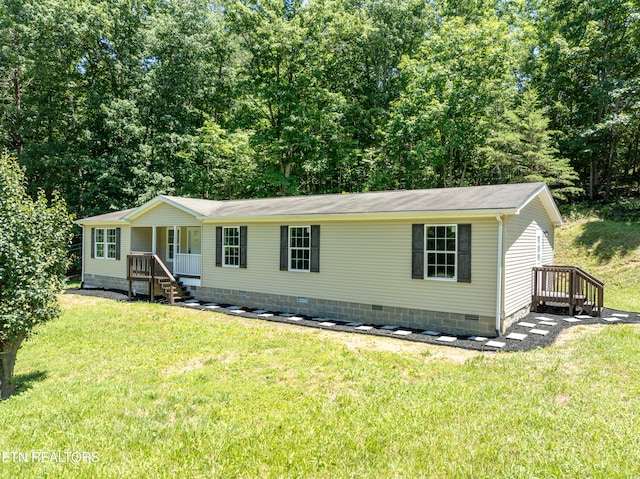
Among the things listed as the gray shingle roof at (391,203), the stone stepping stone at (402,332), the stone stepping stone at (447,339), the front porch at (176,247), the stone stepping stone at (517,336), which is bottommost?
the stone stepping stone at (402,332)

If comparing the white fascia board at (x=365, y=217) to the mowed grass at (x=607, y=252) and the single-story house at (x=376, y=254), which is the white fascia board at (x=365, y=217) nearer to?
the single-story house at (x=376, y=254)

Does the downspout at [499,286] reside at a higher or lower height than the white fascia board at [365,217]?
lower

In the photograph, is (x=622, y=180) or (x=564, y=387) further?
(x=622, y=180)

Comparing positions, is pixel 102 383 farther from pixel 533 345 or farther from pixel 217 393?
pixel 533 345

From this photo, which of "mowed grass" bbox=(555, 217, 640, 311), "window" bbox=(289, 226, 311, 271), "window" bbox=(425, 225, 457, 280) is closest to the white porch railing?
"window" bbox=(289, 226, 311, 271)

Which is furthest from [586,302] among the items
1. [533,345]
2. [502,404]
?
[502,404]

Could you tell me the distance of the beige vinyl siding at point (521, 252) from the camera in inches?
336

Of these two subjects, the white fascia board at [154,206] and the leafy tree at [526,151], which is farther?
the leafy tree at [526,151]

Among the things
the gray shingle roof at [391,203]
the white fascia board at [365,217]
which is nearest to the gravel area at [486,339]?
the white fascia board at [365,217]

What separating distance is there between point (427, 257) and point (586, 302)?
5.19 metres

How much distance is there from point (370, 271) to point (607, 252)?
1312 cm

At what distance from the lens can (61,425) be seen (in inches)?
169

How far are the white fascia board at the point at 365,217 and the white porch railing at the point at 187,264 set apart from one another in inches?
71.6

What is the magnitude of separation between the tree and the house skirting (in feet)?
20.2
